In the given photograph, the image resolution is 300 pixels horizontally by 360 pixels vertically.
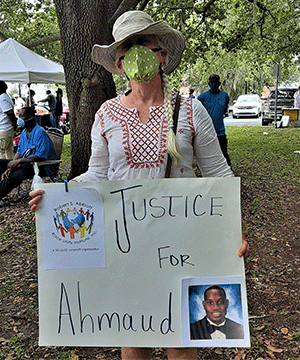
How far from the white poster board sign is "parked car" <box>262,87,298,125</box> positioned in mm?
21549

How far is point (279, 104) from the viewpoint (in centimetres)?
2298

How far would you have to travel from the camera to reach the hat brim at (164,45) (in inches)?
81.0

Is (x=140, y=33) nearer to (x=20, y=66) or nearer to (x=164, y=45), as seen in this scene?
(x=164, y=45)

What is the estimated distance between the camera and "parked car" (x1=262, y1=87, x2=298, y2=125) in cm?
2248

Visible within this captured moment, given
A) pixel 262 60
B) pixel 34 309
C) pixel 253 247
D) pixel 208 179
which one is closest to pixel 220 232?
pixel 208 179

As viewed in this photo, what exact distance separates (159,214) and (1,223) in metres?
4.87

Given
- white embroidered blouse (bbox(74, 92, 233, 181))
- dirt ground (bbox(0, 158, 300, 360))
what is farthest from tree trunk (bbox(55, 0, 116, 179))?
white embroidered blouse (bbox(74, 92, 233, 181))

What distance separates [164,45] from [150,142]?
0.54 meters

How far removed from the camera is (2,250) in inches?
207

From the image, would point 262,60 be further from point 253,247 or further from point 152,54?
point 152,54

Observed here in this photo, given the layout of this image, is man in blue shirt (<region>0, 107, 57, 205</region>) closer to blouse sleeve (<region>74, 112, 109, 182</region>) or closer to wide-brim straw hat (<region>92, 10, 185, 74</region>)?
wide-brim straw hat (<region>92, 10, 185, 74</region>)

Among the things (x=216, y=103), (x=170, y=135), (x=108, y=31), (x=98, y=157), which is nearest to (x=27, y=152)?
(x=108, y=31)

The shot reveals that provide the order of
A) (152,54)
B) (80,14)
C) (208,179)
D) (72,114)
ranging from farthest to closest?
(72,114) < (80,14) < (152,54) < (208,179)

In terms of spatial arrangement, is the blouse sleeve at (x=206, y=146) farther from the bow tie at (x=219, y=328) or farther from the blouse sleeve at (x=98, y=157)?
the bow tie at (x=219, y=328)
